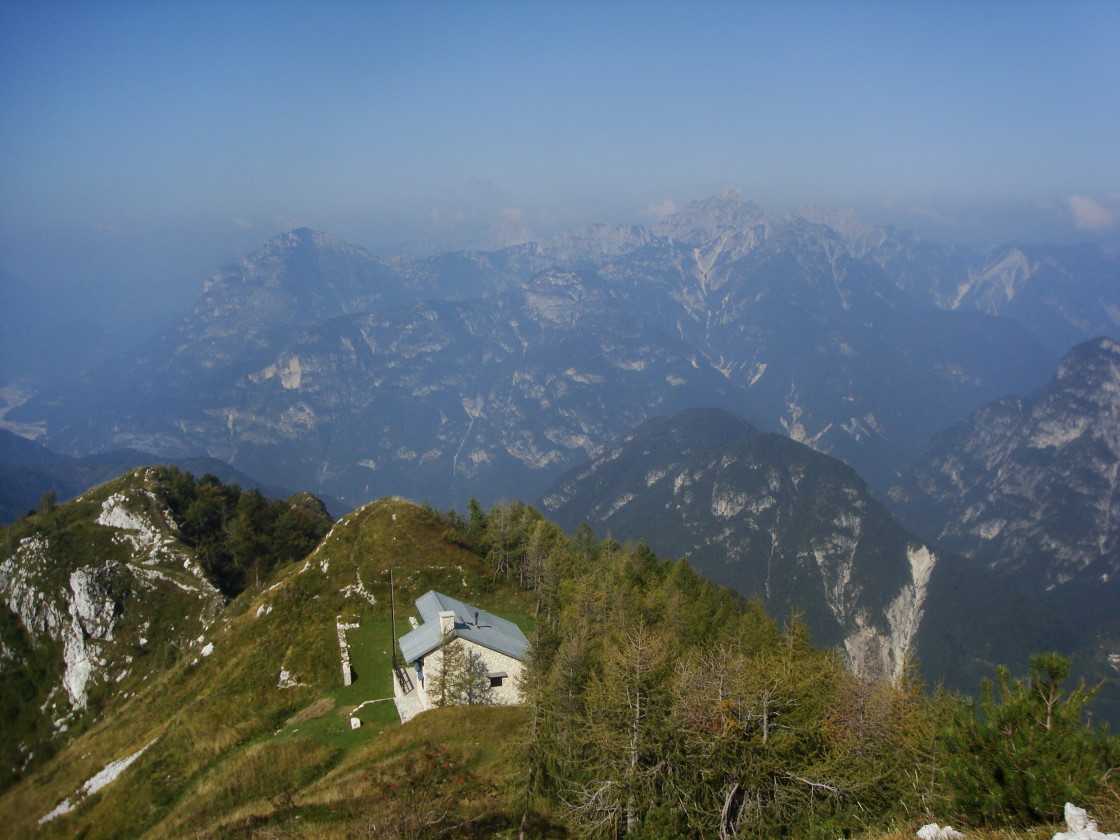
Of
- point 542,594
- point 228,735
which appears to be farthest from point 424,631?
point 542,594

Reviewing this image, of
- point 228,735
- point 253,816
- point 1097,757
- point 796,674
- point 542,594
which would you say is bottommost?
point 542,594

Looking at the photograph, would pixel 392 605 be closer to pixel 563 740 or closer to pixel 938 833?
pixel 563 740

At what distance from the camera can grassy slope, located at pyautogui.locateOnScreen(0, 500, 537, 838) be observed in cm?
3097

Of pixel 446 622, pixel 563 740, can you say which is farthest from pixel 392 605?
pixel 563 740

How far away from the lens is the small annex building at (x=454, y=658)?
41.0m

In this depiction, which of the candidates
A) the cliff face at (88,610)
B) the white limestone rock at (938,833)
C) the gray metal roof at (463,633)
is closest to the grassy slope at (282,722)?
the gray metal roof at (463,633)

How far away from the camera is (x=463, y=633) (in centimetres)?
4269

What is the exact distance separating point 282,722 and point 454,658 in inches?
511

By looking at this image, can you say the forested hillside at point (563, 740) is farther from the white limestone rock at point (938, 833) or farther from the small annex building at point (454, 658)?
the small annex building at point (454, 658)

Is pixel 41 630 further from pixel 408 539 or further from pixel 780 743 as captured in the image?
pixel 780 743

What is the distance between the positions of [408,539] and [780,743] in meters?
58.3

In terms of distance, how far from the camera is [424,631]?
4538cm

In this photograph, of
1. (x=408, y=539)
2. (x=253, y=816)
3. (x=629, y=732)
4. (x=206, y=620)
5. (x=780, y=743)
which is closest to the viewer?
(x=780, y=743)

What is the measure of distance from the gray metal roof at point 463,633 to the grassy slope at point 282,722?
398cm
